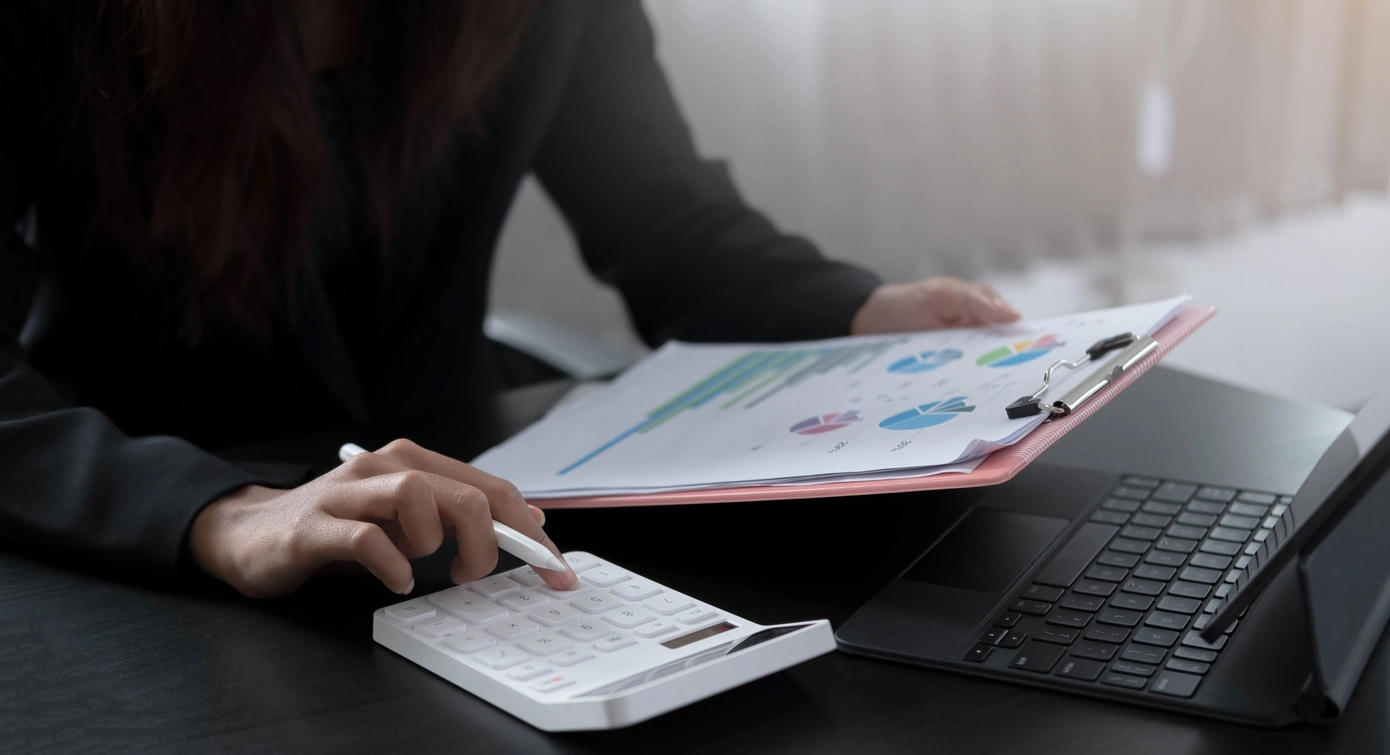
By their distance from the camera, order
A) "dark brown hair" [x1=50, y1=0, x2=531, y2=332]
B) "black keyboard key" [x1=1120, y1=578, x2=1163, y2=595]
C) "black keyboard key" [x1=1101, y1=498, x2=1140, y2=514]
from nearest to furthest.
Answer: "black keyboard key" [x1=1120, y1=578, x2=1163, y2=595] < "black keyboard key" [x1=1101, y1=498, x2=1140, y2=514] < "dark brown hair" [x1=50, y1=0, x2=531, y2=332]

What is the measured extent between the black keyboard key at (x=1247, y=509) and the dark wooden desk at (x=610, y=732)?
0.05 metres

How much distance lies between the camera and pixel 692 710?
43cm

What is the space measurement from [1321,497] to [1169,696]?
9cm

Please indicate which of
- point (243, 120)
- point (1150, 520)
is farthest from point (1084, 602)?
point (243, 120)

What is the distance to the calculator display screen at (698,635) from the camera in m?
0.45

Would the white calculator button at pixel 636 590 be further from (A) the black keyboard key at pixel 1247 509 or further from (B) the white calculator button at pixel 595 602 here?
(A) the black keyboard key at pixel 1247 509

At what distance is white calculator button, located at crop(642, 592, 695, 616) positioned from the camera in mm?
481

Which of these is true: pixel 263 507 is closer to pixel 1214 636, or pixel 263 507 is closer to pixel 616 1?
pixel 1214 636

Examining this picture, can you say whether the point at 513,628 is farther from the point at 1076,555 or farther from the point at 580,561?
the point at 1076,555

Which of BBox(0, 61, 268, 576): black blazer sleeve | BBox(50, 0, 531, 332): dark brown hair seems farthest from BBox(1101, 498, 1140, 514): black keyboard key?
BBox(50, 0, 531, 332): dark brown hair

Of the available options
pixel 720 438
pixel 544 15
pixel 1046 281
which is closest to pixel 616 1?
pixel 544 15

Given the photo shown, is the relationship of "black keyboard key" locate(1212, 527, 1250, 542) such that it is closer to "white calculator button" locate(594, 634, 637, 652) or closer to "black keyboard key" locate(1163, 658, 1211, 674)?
"black keyboard key" locate(1163, 658, 1211, 674)

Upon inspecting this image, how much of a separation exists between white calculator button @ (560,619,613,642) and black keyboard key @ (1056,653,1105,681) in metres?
0.18

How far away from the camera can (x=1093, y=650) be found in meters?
0.45
